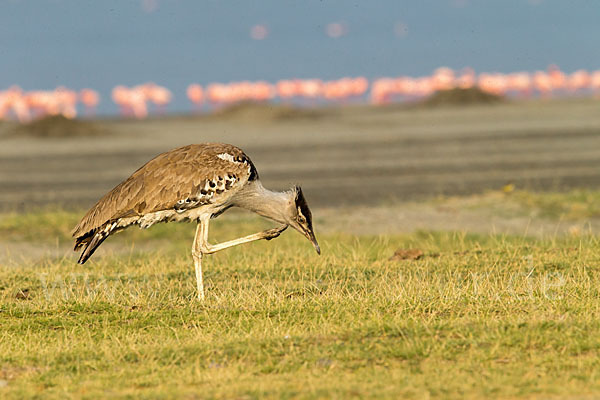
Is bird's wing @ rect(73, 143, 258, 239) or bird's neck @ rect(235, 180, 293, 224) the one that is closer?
bird's wing @ rect(73, 143, 258, 239)

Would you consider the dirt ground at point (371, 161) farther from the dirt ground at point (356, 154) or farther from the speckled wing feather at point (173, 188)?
the speckled wing feather at point (173, 188)

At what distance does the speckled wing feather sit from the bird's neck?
0.17m

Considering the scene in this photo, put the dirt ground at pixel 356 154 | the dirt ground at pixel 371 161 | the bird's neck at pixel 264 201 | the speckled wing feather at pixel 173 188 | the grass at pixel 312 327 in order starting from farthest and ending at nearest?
the dirt ground at pixel 356 154, the dirt ground at pixel 371 161, the bird's neck at pixel 264 201, the speckled wing feather at pixel 173 188, the grass at pixel 312 327

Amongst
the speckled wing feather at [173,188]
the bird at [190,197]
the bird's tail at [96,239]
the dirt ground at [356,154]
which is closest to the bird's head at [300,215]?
the bird at [190,197]

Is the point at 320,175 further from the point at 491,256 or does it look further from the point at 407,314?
the point at 407,314

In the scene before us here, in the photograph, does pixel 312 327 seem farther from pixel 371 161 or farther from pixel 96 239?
pixel 371 161

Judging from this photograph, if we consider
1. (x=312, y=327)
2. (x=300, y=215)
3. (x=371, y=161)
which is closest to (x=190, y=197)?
(x=300, y=215)

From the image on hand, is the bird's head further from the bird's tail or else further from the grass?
the bird's tail

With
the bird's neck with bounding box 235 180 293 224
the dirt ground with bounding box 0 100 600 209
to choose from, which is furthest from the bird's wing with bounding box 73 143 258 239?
the dirt ground with bounding box 0 100 600 209

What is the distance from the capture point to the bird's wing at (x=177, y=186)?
30.1 ft

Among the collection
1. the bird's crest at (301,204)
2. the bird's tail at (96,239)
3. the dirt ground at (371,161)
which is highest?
the bird's crest at (301,204)

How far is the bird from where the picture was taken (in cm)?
920

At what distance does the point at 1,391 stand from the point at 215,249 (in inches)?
142

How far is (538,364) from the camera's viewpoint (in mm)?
6527
